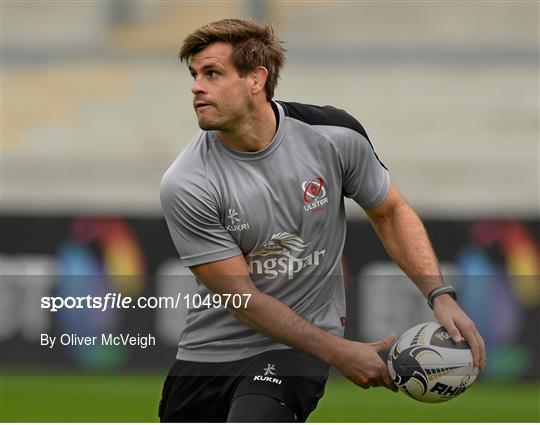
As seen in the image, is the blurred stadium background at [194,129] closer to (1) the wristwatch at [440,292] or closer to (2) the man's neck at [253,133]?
(1) the wristwatch at [440,292]

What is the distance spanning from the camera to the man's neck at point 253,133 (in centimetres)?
516

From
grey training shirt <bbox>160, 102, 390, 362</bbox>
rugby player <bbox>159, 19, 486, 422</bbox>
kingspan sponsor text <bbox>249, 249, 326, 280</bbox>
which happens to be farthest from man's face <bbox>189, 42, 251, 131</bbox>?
kingspan sponsor text <bbox>249, 249, 326, 280</bbox>

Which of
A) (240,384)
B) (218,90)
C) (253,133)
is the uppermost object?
(218,90)

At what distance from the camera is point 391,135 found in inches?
647

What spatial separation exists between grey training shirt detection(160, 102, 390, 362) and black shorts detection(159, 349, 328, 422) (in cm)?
6

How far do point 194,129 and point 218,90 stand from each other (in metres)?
11.5

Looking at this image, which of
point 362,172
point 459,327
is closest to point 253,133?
point 362,172

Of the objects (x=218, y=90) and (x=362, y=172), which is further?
(x=362, y=172)

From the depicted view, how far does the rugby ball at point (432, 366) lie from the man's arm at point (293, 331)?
65mm

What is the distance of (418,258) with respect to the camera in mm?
5371

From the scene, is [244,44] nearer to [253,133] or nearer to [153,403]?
[253,133]

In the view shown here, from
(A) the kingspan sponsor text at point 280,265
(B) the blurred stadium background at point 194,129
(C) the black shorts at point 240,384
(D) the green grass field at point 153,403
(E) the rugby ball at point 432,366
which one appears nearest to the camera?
(E) the rugby ball at point 432,366

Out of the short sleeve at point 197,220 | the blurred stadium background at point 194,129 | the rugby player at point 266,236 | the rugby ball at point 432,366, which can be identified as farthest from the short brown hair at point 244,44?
the blurred stadium background at point 194,129

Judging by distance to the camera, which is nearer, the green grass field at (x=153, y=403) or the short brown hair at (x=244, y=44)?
the short brown hair at (x=244, y=44)
